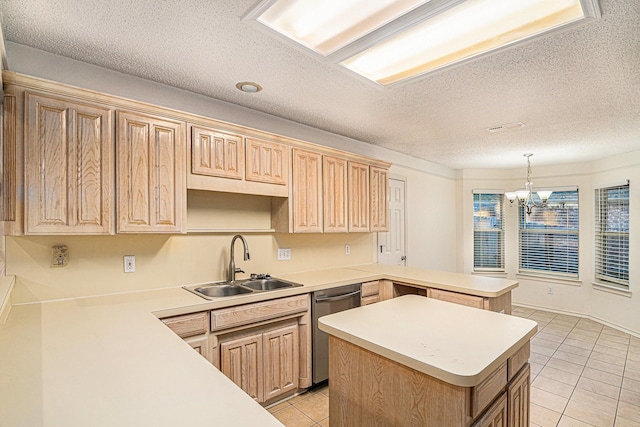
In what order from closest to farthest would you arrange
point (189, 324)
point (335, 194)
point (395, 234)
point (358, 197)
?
1. point (189, 324)
2. point (335, 194)
3. point (358, 197)
4. point (395, 234)

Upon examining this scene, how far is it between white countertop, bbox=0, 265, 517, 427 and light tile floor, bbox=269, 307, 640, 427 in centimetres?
138

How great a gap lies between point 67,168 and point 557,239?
681cm

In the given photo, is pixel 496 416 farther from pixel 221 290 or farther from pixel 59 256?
pixel 59 256

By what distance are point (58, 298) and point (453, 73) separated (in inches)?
120

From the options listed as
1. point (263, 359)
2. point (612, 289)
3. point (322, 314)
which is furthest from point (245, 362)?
point (612, 289)

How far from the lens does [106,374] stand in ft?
3.65

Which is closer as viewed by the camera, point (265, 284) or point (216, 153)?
point (216, 153)

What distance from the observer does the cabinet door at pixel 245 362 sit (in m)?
2.29

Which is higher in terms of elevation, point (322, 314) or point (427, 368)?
point (427, 368)

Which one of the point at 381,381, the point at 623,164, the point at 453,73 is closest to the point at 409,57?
the point at 453,73

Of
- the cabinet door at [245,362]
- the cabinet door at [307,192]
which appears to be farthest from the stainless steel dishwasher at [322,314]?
the cabinet door at [307,192]

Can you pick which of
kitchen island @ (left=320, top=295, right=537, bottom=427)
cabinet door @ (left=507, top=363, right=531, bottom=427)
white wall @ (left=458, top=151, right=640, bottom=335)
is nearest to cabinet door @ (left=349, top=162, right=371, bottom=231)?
kitchen island @ (left=320, top=295, right=537, bottom=427)

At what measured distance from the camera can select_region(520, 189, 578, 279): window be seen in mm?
5578

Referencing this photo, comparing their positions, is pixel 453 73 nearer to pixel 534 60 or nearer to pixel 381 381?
pixel 534 60
